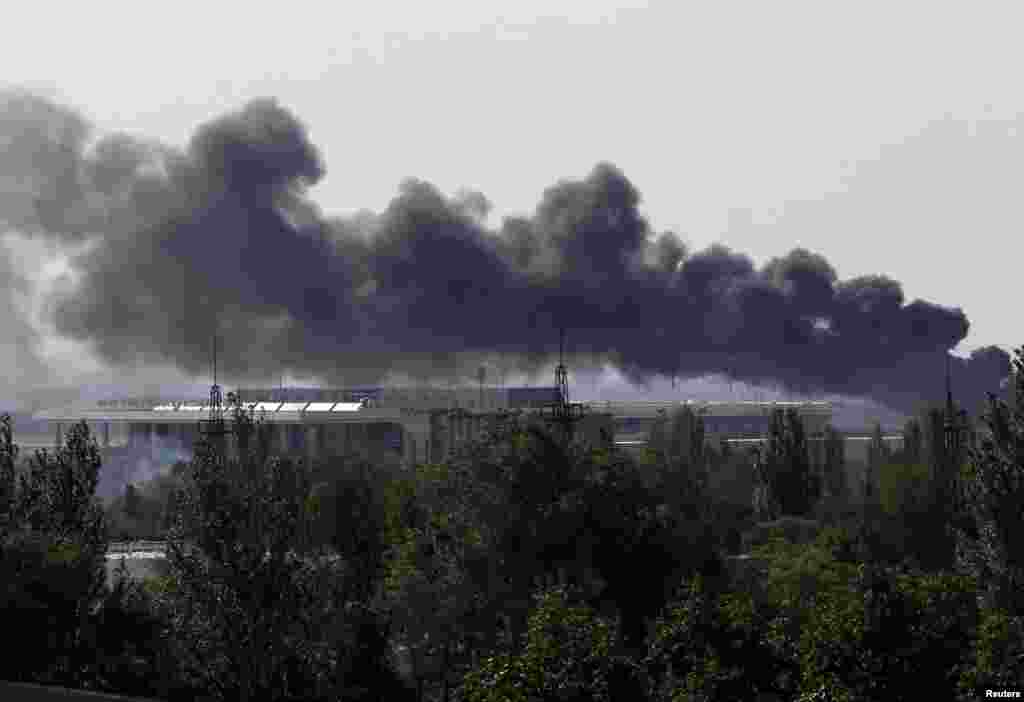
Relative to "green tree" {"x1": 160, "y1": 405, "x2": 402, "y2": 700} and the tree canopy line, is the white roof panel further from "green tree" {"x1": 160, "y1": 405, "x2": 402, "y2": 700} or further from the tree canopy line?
"green tree" {"x1": 160, "y1": 405, "x2": 402, "y2": 700}

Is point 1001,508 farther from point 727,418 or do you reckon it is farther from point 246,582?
point 727,418

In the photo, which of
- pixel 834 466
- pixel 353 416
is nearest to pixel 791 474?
pixel 834 466

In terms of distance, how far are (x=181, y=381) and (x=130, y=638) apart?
85.7m

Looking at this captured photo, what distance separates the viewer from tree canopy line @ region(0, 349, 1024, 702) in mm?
23062

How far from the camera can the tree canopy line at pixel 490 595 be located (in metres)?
23.1

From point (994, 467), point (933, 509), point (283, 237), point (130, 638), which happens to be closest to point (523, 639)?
point (130, 638)

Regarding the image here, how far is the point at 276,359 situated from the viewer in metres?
108

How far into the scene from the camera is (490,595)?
109 feet

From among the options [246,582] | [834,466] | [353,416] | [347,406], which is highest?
[347,406]

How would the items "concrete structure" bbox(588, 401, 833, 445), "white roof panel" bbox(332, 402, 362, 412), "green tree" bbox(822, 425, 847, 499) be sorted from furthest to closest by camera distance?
1. "concrete structure" bbox(588, 401, 833, 445)
2. "white roof panel" bbox(332, 402, 362, 412)
3. "green tree" bbox(822, 425, 847, 499)

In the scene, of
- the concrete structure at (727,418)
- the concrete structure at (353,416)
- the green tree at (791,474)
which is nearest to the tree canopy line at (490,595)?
the green tree at (791,474)

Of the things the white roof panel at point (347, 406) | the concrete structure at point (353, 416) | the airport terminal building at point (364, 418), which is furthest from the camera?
the white roof panel at point (347, 406)

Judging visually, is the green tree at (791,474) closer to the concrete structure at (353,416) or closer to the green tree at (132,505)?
the concrete structure at (353,416)

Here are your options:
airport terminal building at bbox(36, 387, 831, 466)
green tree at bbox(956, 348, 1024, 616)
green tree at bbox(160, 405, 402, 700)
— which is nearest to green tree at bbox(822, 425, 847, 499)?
airport terminal building at bbox(36, 387, 831, 466)
